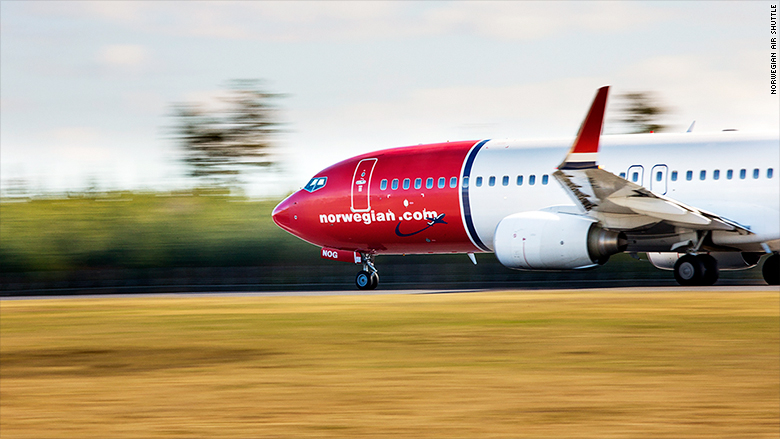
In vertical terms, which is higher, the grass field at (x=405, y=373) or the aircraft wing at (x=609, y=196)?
the aircraft wing at (x=609, y=196)

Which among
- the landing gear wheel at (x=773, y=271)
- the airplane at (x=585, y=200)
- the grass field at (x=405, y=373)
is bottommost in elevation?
the landing gear wheel at (x=773, y=271)

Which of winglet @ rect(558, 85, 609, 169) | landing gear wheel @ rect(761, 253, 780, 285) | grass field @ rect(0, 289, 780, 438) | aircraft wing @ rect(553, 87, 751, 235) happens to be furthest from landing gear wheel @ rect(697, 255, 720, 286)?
grass field @ rect(0, 289, 780, 438)

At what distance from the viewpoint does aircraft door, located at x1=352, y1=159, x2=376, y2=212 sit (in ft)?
82.7

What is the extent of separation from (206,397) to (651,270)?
2658 cm

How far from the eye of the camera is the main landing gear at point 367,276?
25.7 m

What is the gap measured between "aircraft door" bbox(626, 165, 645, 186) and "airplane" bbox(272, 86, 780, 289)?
2 centimetres

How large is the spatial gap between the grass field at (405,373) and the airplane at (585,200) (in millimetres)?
5696

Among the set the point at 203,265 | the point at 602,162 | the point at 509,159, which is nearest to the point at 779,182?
the point at 602,162

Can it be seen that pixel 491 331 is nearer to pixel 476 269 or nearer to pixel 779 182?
pixel 779 182

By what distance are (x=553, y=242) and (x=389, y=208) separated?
16.5ft

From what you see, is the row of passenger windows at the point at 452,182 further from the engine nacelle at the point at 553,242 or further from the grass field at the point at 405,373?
the grass field at the point at 405,373

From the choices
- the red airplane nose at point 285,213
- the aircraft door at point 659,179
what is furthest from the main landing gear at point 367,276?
the aircraft door at point 659,179

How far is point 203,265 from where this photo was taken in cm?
4031

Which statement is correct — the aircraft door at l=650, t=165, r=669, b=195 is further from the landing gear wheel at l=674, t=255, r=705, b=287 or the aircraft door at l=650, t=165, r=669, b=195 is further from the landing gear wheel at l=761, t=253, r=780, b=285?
the landing gear wheel at l=761, t=253, r=780, b=285
